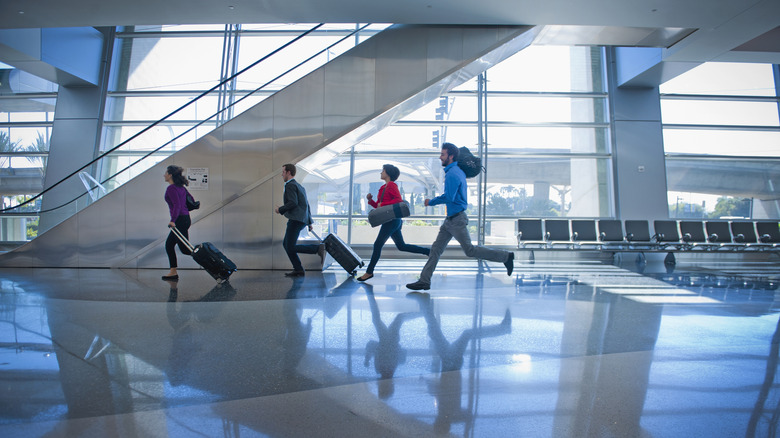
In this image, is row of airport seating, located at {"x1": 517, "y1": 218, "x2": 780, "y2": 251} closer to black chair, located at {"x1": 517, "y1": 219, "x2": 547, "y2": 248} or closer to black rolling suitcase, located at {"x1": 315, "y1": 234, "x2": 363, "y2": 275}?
black chair, located at {"x1": 517, "y1": 219, "x2": 547, "y2": 248}

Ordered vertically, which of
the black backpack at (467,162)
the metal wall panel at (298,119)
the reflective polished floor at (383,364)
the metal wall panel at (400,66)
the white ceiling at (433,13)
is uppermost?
the white ceiling at (433,13)

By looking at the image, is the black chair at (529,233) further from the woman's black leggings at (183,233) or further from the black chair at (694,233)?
the woman's black leggings at (183,233)

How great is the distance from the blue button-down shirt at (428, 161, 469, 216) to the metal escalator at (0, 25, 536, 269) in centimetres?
301

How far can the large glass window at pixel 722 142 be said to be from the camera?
1271 cm

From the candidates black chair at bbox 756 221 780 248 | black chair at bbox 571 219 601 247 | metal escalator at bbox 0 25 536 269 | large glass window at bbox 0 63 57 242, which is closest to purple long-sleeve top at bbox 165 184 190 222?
metal escalator at bbox 0 25 536 269

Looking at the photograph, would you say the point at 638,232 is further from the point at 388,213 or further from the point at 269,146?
the point at 269,146

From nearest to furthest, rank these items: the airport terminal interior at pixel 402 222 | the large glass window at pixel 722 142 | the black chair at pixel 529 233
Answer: the airport terminal interior at pixel 402 222, the black chair at pixel 529 233, the large glass window at pixel 722 142

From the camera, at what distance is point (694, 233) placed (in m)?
11.6

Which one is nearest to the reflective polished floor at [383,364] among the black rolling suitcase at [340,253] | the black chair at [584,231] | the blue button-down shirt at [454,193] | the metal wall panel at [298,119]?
the blue button-down shirt at [454,193]

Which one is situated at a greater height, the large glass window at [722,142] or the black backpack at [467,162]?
the large glass window at [722,142]

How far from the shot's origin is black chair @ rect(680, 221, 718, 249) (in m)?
11.3

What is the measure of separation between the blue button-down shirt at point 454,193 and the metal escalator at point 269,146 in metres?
3.01

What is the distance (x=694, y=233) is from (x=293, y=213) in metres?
9.93

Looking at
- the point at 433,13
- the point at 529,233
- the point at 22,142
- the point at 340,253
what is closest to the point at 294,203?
the point at 340,253
